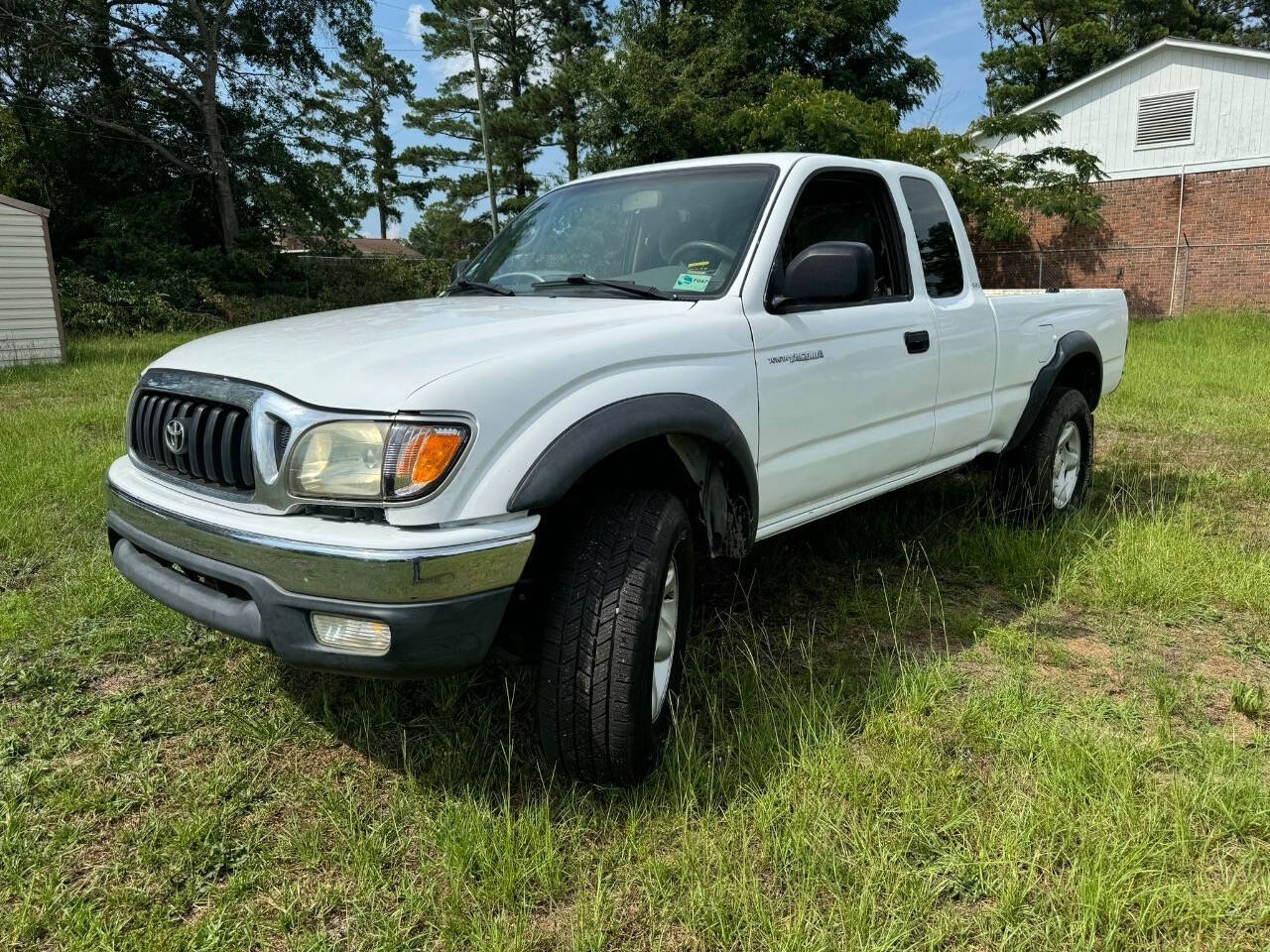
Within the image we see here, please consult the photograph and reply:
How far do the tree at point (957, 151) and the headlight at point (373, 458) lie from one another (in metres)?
17.8

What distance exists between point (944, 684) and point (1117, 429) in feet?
19.4

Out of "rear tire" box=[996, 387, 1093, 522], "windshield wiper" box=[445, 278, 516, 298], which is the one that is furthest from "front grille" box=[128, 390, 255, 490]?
"rear tire" box=[996, 387, 1093, 522]

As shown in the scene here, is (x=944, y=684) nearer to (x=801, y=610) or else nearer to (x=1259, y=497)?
(x=801, y=610)

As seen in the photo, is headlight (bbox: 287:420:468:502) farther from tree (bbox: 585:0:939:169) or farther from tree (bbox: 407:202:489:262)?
tree (bbox: 407:202:489:262)

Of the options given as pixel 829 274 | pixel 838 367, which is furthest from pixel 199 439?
pixel 838 367

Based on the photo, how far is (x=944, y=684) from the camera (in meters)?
3.03

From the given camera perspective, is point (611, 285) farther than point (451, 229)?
No

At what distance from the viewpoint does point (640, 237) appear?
338 centimetres

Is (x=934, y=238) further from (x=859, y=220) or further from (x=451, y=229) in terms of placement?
(x=451, y=229)

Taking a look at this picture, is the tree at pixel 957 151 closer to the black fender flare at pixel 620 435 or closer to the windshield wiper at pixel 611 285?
the windshield wiper at pixel 611 285

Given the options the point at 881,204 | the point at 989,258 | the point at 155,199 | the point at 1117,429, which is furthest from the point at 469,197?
the point at 881,204

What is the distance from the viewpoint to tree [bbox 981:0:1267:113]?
104 feet

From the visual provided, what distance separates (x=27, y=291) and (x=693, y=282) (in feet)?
45.5

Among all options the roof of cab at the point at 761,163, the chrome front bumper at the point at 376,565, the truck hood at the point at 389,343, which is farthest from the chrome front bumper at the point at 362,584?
the roof of cab at the point at 761,163
